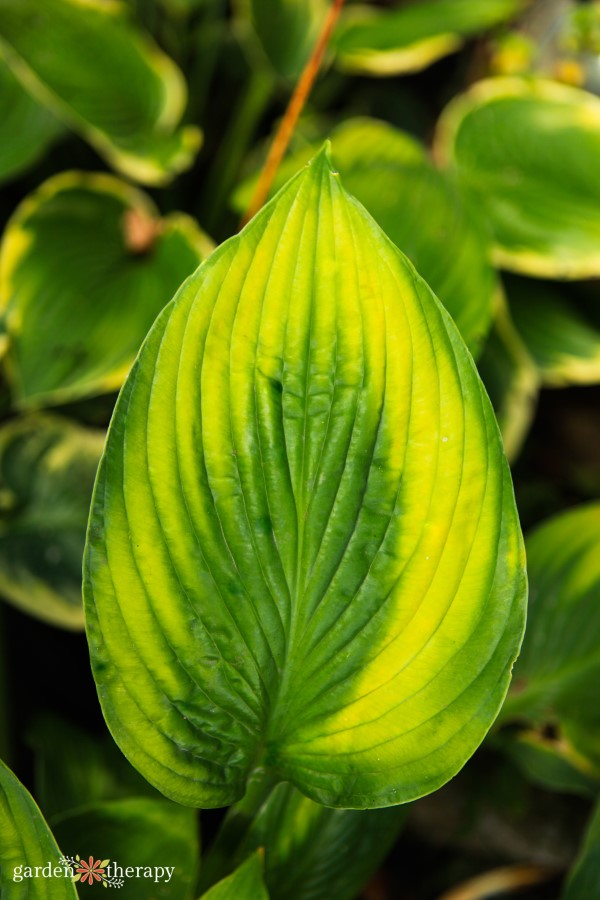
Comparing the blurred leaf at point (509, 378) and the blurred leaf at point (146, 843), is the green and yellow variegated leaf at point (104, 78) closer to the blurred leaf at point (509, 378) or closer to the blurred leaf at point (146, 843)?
the blurred leaf at point (509, 378)

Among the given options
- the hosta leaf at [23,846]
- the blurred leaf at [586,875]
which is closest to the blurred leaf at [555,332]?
the blurred leaf at [586,875]

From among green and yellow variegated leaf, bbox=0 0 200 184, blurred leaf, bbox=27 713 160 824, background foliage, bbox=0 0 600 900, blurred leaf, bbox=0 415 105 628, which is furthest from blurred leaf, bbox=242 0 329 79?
blurred leaf, bbox=27 713 160 824

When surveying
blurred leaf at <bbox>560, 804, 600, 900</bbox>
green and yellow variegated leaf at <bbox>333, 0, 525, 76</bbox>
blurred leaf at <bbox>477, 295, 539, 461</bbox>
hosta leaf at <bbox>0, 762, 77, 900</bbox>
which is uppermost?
green and yellow variegated leaf at <bbox>333, 0, 525, 76</bbox>

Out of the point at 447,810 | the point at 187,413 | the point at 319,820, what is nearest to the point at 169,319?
the point at 187,413

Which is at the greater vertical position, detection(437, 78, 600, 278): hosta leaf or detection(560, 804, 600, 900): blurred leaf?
detection(437, 78, 600, 278): hosta leaf

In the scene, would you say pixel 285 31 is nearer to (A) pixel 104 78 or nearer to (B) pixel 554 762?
(A) pixel 104 78

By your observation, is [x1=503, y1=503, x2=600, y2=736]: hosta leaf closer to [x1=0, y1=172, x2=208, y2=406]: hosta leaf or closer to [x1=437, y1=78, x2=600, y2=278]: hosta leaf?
[x1=437, y1=78, x2=600, y2=278]: hosta leaf

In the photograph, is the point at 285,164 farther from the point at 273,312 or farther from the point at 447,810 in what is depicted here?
the point at 447,810
